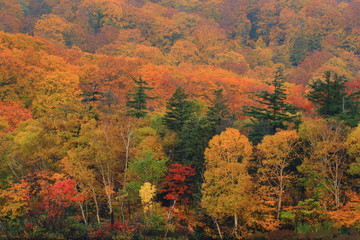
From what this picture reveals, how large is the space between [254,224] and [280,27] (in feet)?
394

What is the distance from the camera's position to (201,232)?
31.4m

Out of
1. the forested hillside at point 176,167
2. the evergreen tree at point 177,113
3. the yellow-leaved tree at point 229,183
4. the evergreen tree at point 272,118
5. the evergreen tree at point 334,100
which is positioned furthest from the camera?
the evergreen tree at point 177,113

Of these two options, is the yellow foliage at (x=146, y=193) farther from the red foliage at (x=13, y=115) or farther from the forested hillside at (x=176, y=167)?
the red foliage at (x=13, y=115)

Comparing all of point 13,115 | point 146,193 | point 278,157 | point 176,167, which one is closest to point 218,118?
point 176,167

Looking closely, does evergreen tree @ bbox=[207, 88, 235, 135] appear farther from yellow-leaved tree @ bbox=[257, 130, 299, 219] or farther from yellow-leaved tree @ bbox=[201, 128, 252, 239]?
yellow-leaved tree @ bbox=[257, 130, 299, 219]

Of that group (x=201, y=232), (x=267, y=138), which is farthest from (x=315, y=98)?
(x=201, y=232)

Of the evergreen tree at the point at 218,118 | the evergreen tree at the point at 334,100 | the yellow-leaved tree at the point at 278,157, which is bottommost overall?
the yellow-leaved tree at the point at 278,157

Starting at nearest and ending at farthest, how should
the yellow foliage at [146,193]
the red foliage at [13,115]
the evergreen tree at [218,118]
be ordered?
the yellow foliage at [146,193], the evergreen tree at [218,118], the red foliage at [13,115]

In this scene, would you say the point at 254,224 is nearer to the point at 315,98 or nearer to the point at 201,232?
the point at 201,232

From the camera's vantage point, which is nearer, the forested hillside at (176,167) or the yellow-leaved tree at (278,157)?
the forested hillside at (176,167)

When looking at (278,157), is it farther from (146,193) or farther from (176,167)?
(146,193)

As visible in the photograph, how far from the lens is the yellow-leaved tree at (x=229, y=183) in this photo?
28250 mm

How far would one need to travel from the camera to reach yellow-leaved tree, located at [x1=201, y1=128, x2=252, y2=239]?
92.7ft

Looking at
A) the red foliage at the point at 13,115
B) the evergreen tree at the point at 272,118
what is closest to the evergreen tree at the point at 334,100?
the evergreen tree at the point at 272,118
